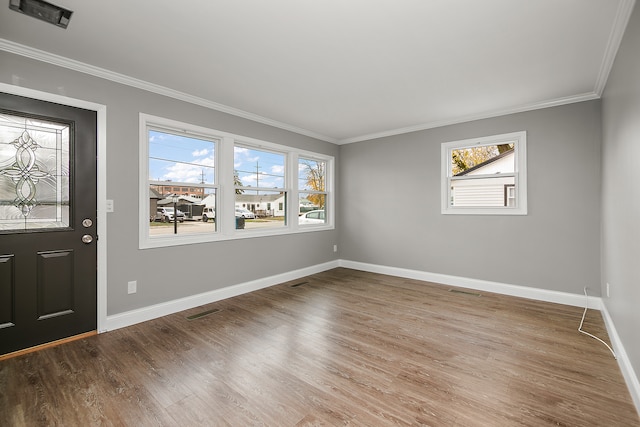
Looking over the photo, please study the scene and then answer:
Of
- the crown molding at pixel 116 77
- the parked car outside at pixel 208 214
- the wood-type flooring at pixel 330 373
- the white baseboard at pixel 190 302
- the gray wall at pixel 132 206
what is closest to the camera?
the wood-type flooring at pixel 330 373

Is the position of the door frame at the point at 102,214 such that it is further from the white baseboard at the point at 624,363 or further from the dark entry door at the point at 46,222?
the white baseboard at the point at 624,363

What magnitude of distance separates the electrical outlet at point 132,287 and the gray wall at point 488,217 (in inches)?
148

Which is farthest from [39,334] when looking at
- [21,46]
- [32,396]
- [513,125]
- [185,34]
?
[513,125]

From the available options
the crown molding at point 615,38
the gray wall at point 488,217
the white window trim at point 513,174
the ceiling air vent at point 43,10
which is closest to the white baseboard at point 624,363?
the gray wall at point 488,217

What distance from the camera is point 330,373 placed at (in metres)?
2.23

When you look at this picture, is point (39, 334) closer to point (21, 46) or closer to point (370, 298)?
point (21, 46)

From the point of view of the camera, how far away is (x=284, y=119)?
455 centimetres

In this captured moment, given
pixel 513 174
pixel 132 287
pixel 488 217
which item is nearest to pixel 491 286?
pixel 488 217

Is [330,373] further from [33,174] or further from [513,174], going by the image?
[513,174]

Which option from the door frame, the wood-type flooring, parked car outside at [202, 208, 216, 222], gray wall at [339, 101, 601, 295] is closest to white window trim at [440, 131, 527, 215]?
gray wall at [339, 101, 601, 295]

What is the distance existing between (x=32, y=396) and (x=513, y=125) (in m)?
5.63

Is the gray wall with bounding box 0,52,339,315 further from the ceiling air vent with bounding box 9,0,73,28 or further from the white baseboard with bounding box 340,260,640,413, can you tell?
the white baseboard with bounding box 340,260,640,413

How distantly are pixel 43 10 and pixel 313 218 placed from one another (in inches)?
171

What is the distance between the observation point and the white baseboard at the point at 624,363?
1.86 meters
